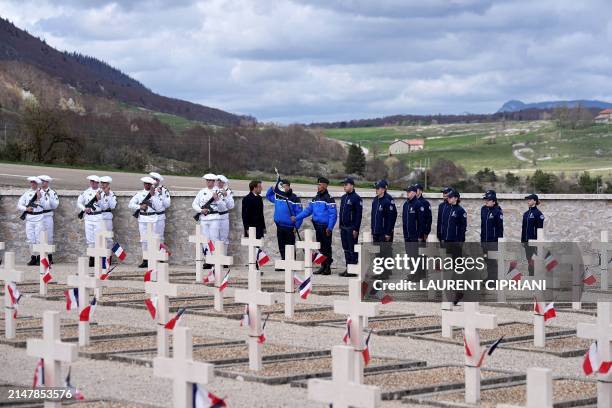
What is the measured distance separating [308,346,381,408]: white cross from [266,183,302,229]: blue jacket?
50.5ft

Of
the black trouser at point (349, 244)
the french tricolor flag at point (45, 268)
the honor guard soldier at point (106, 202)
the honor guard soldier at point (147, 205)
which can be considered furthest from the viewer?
the honor guard soldier at point (106, 202)

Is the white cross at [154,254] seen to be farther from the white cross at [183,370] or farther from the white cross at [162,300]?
the white cross at [183,370]

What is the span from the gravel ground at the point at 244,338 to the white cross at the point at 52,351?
4.87 feet

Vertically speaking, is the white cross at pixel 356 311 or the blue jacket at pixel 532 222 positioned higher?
the blue jacket at pixel 532 222

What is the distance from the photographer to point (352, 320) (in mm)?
10586

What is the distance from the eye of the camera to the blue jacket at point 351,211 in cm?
2220

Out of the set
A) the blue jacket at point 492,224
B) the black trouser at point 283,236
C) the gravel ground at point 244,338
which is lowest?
the gravel ground at point 244,338

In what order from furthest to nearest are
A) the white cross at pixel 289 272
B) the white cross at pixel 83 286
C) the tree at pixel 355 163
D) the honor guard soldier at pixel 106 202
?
1. the tree at pixel 355 163
2. the honor guard soldier at pixel 106 202
3. the white cross at pixel 289 272
4. the white cross at pixel 83 286

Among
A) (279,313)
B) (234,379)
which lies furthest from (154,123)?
(234,379)

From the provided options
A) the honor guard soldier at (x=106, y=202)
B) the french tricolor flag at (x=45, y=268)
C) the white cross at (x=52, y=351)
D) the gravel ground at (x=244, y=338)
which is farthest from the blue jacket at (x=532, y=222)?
the white cross at (x=52, y=351)

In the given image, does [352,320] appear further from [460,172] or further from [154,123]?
[154,123]

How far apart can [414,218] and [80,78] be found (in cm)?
7824

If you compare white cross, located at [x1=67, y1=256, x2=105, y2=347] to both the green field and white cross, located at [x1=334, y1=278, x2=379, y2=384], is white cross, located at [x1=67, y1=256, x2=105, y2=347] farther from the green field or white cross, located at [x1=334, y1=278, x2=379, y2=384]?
the green field

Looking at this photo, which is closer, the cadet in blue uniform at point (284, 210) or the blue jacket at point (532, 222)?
the blue jacket at point (532, 222)
